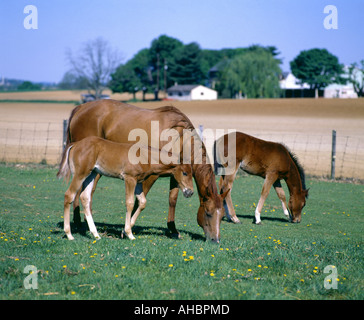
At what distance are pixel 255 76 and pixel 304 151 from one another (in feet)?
157

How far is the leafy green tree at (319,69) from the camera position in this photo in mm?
90500

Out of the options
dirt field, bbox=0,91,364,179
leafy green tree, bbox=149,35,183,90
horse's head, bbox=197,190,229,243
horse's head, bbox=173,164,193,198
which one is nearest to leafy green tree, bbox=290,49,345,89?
leafy green tree, bbox=149,35,183,90

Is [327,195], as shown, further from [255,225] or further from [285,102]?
[285,102]

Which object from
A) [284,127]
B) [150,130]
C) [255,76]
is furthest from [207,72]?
[150,130]

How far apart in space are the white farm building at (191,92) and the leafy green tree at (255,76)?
16.2 metres

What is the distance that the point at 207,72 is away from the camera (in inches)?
4326

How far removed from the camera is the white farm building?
87.6 meters

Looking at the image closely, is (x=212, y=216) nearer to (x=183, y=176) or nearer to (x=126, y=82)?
(x=183, y=176)

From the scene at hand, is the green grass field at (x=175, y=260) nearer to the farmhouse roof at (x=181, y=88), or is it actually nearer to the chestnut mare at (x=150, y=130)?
the chestnut mare at (x=150, y=130)

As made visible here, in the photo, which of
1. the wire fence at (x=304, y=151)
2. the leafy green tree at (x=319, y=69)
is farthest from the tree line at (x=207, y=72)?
the wire fence at (x=304, y=151)

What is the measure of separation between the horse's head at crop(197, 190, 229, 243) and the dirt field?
11328 millimetres

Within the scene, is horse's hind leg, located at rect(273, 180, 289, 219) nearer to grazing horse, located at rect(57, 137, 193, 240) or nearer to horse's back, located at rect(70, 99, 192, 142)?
horse's back, located at rect(70, 99, 192, 142)

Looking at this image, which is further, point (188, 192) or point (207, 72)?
point (207, 72)
